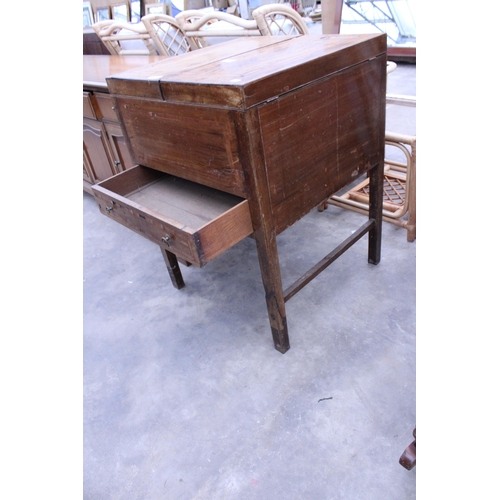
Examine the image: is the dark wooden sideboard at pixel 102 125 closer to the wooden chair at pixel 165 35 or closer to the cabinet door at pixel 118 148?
the cabinet door at pixel 118 148

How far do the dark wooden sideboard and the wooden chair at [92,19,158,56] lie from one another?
14cm

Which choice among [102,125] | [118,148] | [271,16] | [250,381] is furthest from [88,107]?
[250,381]

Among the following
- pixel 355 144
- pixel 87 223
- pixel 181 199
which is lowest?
pixel 87 223

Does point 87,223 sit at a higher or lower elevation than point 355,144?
lower

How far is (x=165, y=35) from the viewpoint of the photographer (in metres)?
2.42

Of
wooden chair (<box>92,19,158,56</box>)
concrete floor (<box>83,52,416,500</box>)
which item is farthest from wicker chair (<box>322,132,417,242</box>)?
wooden chair (<box>92,19,158,56</box>)

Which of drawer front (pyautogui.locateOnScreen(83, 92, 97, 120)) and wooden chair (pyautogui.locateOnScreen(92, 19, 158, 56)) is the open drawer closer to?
drawer front (pyautogui.locateOnScreen(83, 92, 97, 120))

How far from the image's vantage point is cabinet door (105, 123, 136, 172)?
199cm

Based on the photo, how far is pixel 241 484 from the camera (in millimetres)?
1024

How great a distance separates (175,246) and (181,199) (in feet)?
1.19

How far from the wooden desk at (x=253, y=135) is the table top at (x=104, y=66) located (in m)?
0.79
